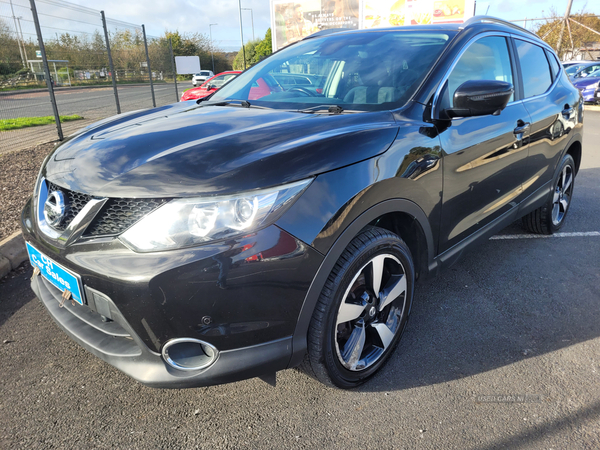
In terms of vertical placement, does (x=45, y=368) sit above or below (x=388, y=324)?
below

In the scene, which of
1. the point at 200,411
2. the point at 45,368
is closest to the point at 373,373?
the point at 200,411

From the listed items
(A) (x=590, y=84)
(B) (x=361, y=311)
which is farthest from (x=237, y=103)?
(A) (x=590, y=84)

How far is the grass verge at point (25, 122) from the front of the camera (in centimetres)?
1013

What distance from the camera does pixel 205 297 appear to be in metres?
1.50

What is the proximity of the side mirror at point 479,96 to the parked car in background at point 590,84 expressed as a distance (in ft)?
55.9

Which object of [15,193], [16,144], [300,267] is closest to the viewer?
[300,267]

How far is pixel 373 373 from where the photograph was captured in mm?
2160

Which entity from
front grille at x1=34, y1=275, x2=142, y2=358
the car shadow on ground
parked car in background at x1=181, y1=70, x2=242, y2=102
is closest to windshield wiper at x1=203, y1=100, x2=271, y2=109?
front grille at x1=34, y1=275, x2=142, y2=358

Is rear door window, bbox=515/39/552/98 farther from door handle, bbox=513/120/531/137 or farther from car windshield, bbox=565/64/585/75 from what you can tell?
car windshield, bbox=565/64/585/75

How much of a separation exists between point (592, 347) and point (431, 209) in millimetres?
1259

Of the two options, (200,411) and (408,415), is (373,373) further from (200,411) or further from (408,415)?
(200,411)

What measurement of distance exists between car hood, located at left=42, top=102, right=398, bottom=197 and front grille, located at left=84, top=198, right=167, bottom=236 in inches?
1.1

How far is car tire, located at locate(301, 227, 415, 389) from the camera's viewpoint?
5.90 feet

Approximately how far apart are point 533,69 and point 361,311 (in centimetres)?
257
